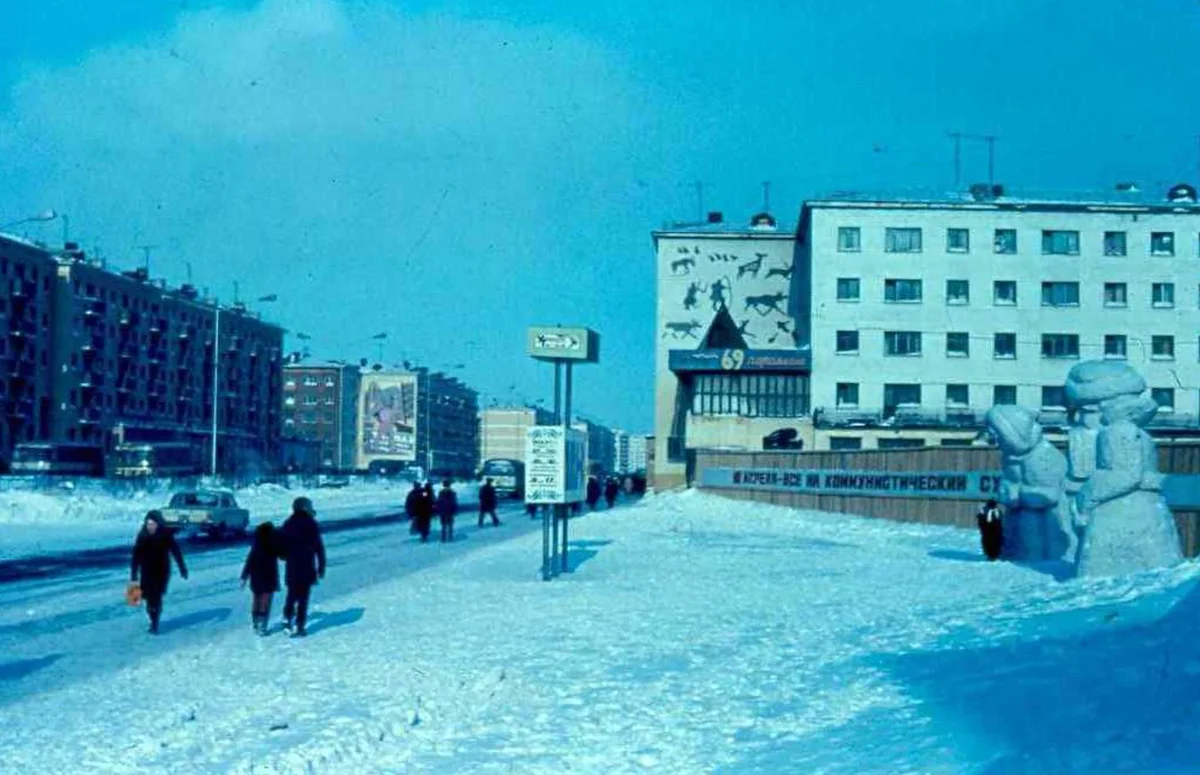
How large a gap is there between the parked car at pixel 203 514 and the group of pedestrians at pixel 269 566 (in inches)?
804

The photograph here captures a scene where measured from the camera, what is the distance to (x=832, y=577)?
21.9 metres

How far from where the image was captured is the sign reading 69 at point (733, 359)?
68.6 m

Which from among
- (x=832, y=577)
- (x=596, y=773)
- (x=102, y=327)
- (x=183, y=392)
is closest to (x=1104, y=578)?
(x=832, y=577)

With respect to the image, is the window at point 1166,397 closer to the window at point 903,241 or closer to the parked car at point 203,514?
the window at point 903,241

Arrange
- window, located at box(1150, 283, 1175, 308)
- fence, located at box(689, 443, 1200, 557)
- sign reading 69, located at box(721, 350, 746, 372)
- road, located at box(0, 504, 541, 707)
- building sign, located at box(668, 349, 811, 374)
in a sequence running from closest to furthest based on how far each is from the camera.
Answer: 1. road, located at box(0, 504, 541, 707)
2. fence, located at box(689, 443, 1200, 557)
3. window, located at box(1150, 283, 1175, 308)
4. building sign, located at box(668, 349, 811, 374)
5. sign reading 69, located at box(721, 350, 746, 372)

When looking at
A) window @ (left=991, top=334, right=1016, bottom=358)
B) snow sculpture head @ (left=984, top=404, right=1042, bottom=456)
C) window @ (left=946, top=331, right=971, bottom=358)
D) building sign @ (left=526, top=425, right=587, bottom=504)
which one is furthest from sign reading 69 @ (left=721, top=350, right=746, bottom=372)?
building sign @ (left=526, top=425, right=587, bottom=504)

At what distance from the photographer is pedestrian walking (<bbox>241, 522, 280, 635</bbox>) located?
15445 mm

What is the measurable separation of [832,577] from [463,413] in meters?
168

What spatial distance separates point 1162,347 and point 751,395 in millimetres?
19889

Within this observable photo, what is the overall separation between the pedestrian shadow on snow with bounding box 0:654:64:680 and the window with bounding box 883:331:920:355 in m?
55.9

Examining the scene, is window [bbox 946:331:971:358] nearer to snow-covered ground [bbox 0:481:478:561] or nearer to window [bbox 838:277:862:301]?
window [bbox 838:277:862:301]

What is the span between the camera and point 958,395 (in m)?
66.0

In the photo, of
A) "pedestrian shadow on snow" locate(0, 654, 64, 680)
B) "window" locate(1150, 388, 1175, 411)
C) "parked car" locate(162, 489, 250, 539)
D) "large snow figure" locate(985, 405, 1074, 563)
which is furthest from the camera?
"window" locate(1150, 388, 1175, 411)

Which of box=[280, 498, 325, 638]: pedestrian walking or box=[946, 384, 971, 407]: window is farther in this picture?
box=[946, 384, 971, 407]: window
